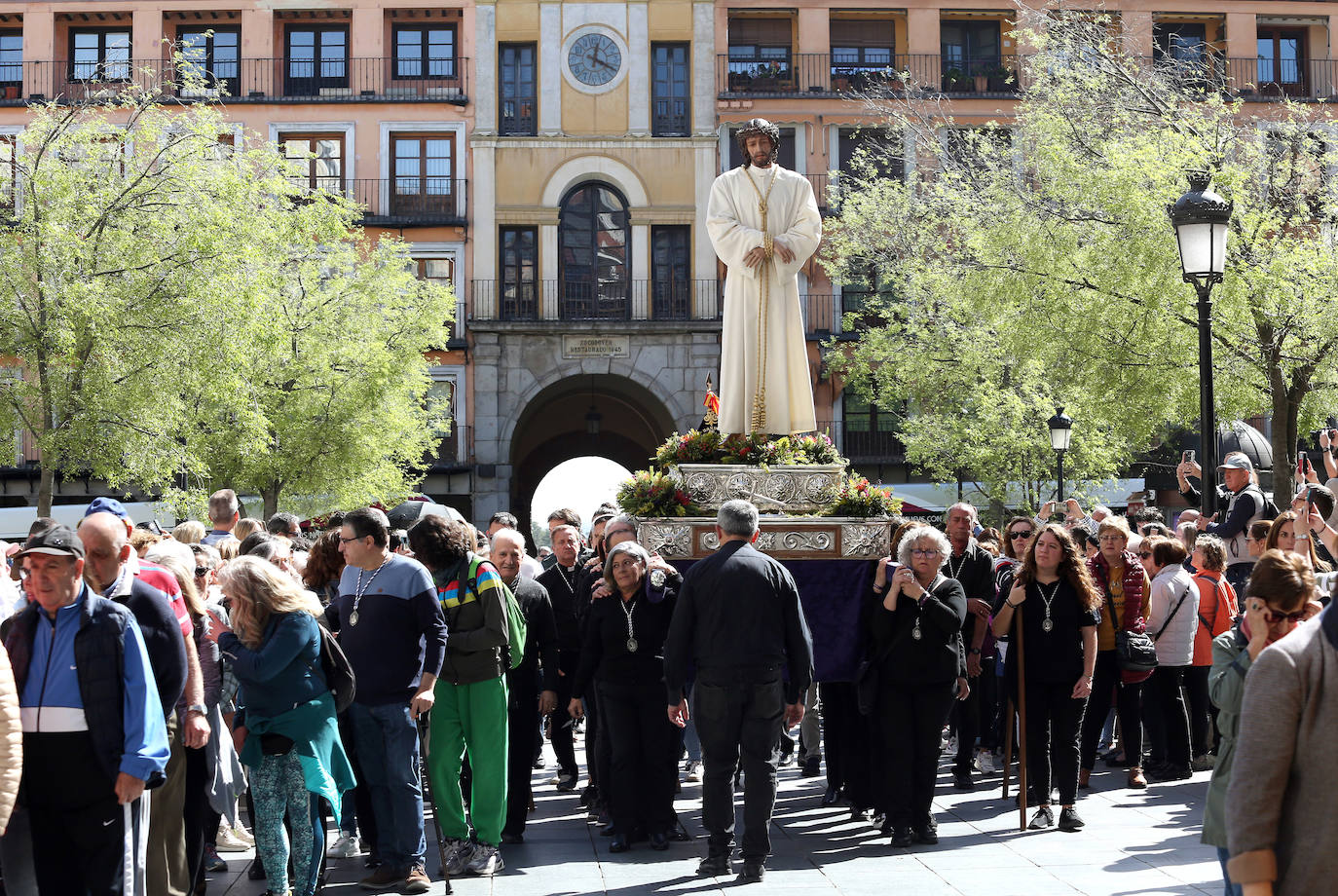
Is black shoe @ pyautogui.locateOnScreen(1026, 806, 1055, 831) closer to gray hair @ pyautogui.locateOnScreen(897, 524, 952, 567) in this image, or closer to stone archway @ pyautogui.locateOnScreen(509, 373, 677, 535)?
gray hair @ pyautogui.locateOnScreen(897, 524, 952, 567)

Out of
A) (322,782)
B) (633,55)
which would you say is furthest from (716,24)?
(322,782)

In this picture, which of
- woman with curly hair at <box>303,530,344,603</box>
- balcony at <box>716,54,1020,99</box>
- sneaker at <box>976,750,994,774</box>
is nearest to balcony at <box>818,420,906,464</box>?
balcony at <box>716,54,1020,99</box>

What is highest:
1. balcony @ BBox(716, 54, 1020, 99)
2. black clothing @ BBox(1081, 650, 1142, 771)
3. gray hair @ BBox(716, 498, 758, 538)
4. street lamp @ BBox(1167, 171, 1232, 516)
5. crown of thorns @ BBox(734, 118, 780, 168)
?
balcony @ BBox(716, 54, 1020, 99)

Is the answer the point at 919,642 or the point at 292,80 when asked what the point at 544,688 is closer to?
the point at 919,642

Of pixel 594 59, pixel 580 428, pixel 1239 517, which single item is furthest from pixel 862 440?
pixel 1239 517

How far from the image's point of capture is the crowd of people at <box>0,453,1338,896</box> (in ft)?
18.8

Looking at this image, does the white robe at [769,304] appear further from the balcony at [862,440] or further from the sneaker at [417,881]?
the balcony at [862,440]

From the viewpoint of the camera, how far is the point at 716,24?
116 ft

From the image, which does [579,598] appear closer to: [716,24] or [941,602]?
[941,602]

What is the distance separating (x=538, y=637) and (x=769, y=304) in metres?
3.20

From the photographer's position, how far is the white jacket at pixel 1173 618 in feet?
38.3

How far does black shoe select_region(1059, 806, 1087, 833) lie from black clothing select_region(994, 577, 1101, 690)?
0.66 meters

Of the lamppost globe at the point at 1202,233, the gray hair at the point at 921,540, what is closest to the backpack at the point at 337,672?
the gray hair at the point at 921,540

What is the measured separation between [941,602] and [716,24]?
28.4 metres
